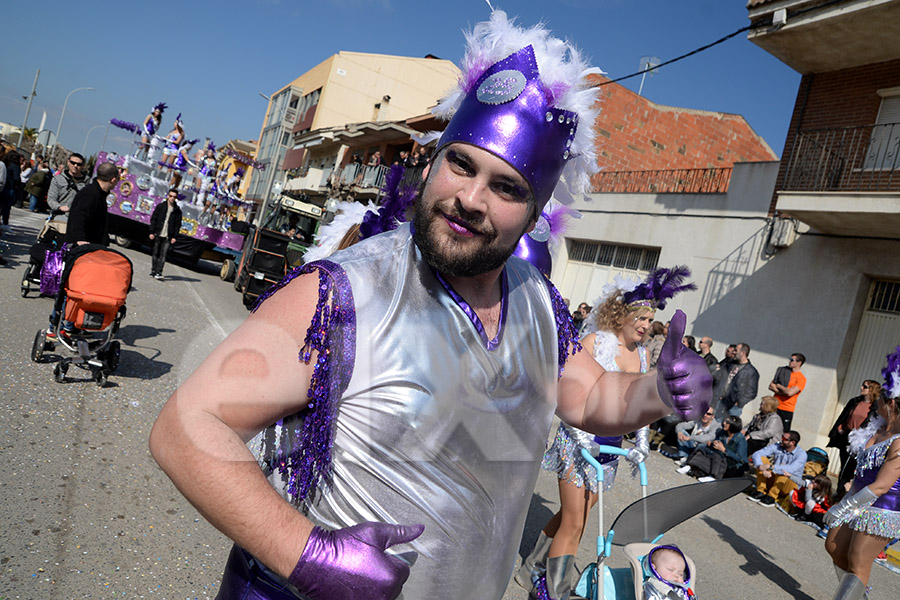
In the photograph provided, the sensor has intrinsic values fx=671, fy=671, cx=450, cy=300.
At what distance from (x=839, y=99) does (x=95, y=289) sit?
1221 cm

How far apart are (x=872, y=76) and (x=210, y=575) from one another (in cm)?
1271

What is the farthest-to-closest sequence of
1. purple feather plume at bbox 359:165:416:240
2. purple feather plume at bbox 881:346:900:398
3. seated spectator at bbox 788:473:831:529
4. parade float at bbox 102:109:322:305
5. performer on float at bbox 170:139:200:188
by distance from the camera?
performer on float at bbox 170:139:200:188
parade float at bbox 102:109:322:305
seated spectator at bbox 788:473:831:529
purple feather plume at bbox 881:346:900:398
purple feather plume at bbox 359:165:416:240

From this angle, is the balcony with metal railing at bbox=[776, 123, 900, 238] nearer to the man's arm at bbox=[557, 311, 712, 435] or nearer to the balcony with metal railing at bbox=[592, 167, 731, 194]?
the balcony with metal railing at bbox=[592, 167, 731, 194]

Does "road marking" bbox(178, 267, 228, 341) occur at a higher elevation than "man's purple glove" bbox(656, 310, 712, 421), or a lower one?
lower

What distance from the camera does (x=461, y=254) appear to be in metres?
1.48

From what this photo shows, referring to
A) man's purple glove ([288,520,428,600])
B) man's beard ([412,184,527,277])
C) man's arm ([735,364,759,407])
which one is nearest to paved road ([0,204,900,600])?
man's beard ([412,184,527,277])

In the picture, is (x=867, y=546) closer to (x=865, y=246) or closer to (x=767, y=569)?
(x=767, y=569)

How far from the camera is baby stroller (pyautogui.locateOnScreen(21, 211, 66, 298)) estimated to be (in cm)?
819

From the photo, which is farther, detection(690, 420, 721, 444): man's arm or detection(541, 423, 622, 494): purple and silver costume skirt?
detection(690, 420, 721, 444): man's arm

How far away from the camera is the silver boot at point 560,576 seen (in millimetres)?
3576

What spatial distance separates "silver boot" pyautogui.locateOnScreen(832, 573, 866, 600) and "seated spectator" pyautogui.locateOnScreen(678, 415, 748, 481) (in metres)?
4.00

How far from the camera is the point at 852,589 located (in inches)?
168

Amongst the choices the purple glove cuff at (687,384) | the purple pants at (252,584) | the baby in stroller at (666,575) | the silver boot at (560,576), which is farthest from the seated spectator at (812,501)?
the purple pants at (252,584)

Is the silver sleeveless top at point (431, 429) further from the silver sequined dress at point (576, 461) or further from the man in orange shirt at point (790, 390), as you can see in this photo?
the man in orange shirt at point (790, 390)
